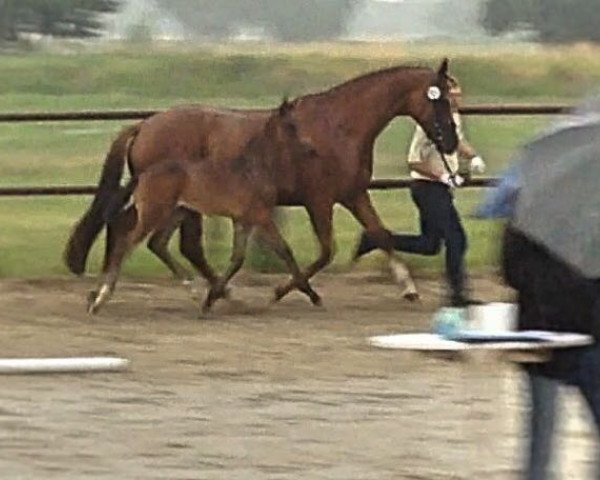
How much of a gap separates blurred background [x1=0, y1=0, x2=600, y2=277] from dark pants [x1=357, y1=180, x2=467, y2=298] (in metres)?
3.08

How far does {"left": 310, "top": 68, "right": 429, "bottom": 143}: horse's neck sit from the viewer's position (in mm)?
11203

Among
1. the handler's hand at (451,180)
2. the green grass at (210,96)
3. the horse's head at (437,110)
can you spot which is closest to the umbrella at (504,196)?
the handler's hand at (451,180)

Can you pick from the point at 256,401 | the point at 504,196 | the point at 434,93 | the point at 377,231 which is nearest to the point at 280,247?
the point at 377,231

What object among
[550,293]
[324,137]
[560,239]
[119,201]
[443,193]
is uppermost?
[560,239]

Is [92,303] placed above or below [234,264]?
below

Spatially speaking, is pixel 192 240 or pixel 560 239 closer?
pixel 560 239

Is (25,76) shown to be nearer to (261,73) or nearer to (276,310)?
(261,73)

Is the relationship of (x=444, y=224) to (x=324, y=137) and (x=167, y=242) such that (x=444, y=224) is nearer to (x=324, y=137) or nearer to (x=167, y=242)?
(x=324, y=137)

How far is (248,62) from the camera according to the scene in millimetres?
18062

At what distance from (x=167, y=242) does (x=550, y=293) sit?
726cm

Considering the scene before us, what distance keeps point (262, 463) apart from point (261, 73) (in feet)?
38.1

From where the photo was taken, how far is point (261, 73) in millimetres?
17703

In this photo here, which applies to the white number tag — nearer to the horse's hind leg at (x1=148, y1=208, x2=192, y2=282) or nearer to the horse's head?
the horse's head

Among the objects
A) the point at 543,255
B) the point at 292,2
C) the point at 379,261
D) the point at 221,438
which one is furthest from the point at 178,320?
the point at 292,2
